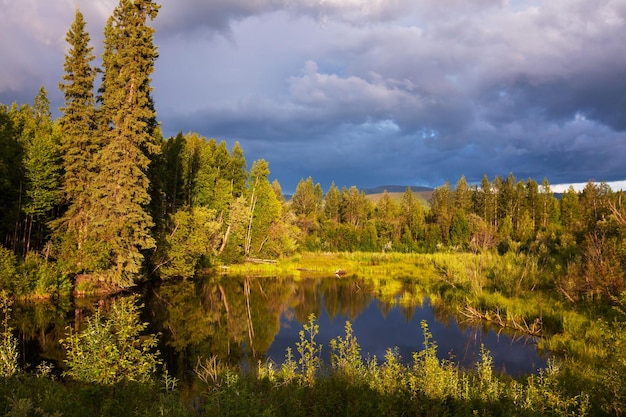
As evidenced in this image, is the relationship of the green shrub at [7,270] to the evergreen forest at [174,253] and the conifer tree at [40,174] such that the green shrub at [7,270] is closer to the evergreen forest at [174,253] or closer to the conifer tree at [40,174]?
the evergreen forest at [174,253]

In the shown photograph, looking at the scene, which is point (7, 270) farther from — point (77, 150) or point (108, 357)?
point (108, 357)

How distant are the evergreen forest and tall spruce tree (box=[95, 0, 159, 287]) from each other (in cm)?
11

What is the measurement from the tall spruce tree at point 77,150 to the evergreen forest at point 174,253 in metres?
0.10

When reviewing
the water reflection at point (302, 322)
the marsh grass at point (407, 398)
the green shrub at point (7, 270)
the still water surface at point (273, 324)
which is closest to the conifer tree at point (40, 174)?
the green shrub at point (7, 270)

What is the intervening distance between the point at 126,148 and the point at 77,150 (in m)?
4.45

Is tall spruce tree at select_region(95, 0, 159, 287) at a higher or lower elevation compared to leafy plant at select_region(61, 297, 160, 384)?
higher

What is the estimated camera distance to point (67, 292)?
25953mm

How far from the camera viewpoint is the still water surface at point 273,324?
1586 cm

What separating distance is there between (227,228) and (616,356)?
4516cm

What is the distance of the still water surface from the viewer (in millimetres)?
15859

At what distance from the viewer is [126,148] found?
88.5 feet

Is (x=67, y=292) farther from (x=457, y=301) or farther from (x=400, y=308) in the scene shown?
(x=457, y=301)

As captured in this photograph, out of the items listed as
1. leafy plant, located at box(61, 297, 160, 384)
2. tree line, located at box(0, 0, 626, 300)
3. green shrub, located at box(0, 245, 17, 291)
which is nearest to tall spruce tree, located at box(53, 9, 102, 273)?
tree line, located at box(0, 0, 626, 300)

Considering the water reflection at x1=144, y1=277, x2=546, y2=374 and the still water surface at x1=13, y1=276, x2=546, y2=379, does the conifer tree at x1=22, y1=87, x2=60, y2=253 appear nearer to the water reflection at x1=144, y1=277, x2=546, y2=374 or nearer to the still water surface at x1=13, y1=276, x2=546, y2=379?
the still water surface at x1=13, y1=276, x2=546, y2=379
